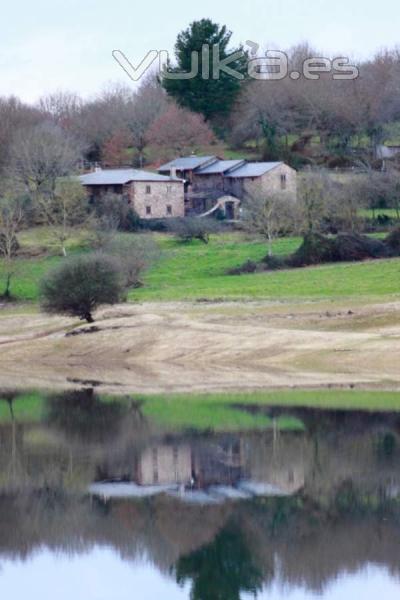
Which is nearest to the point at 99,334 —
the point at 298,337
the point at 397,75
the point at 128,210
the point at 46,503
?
the point at 298,337

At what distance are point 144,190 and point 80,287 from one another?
35249 mm

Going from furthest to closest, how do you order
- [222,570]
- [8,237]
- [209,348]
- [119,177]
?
1. [119,177]
2. [8,237]
3. [209,348]
4. [222,570]

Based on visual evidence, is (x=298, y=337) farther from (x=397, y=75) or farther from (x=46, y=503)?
(x=397, y=75)

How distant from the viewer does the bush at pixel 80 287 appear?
55281mm

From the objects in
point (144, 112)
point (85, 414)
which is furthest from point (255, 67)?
point (85, 414)

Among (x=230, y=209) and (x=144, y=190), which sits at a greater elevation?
(x=144, y=190)

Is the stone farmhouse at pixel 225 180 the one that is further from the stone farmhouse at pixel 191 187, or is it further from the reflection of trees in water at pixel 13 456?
the reflection of trees in water at pixel 13 456

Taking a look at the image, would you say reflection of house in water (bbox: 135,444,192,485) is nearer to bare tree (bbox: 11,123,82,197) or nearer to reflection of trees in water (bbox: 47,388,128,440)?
reflection of trees in water (bbox: 47,388,128,440)

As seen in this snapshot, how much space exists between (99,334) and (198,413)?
16.5 metres

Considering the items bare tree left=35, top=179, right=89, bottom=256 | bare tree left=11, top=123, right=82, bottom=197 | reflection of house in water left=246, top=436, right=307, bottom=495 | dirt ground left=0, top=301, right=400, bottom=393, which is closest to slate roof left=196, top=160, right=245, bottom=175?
bare tree left=11, top=123, right=82, bottom=197

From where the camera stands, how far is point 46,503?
28.4m

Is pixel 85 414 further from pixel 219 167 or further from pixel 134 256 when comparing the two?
pixel 219 167

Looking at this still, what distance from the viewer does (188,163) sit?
97250 mm

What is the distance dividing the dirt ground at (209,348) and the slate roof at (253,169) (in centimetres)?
3340
